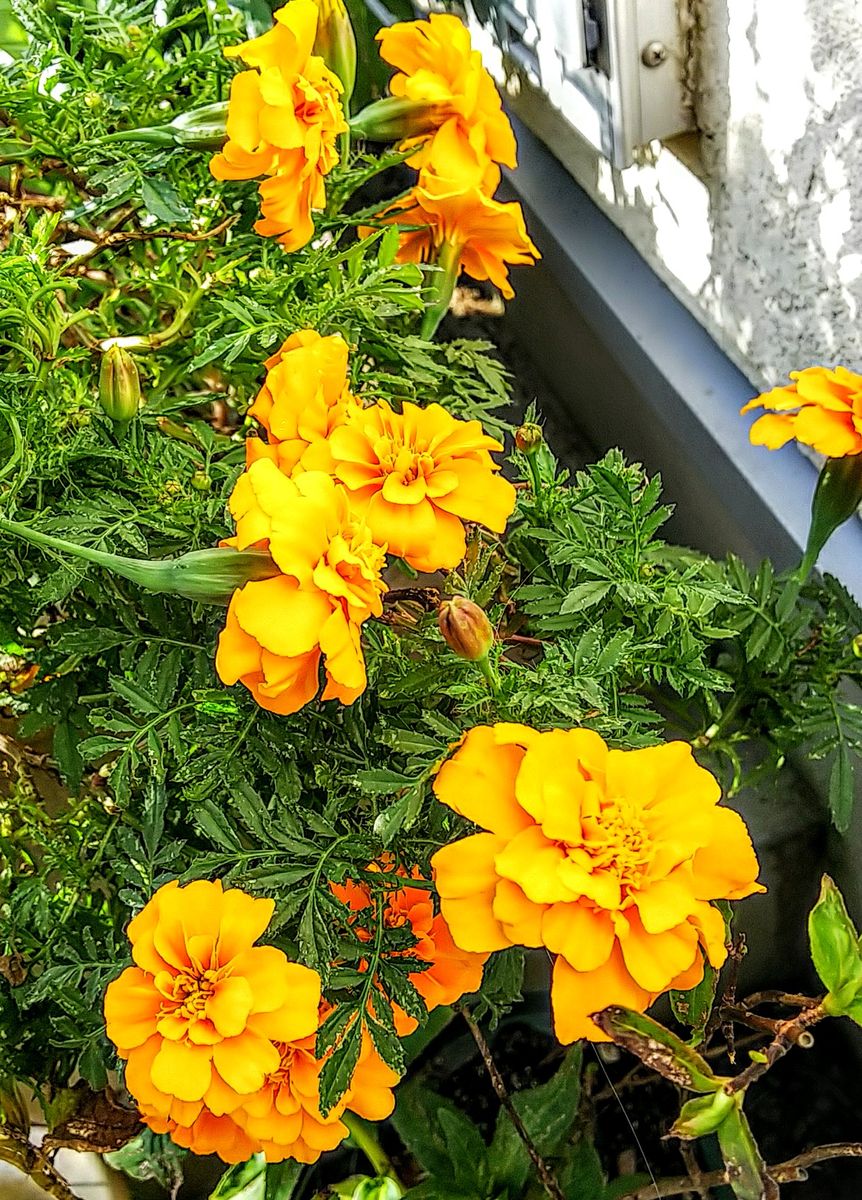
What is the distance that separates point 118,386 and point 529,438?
0.68 ft

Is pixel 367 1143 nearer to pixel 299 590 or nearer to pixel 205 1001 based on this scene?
pixel 205 1001

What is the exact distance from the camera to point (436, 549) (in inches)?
17.3

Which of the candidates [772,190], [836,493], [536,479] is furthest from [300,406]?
[772,190]

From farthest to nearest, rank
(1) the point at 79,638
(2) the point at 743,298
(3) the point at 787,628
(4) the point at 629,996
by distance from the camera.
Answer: (2) the point at 743,298
(3) the point at 787,628
(1) the point at 79,638
(4) the point at 629,996

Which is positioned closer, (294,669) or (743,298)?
(294,669)

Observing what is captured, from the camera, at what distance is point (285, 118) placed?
49 centimetres

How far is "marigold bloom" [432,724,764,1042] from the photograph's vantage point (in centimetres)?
36

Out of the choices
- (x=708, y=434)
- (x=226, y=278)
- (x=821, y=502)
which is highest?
(x=226, y=278)

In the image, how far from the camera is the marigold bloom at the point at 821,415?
20.0 inches

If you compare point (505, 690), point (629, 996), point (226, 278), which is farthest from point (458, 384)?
point (629, 996)

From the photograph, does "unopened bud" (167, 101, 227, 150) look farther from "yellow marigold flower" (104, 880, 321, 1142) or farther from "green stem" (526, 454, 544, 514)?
"yellow marigold flower" (104, 880, 321, 1142)

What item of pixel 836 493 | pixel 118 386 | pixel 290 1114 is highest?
pixel 118 386

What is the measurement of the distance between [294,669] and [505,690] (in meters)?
0.11

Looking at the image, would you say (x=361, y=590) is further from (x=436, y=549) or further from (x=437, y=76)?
(x=437, y=76)
